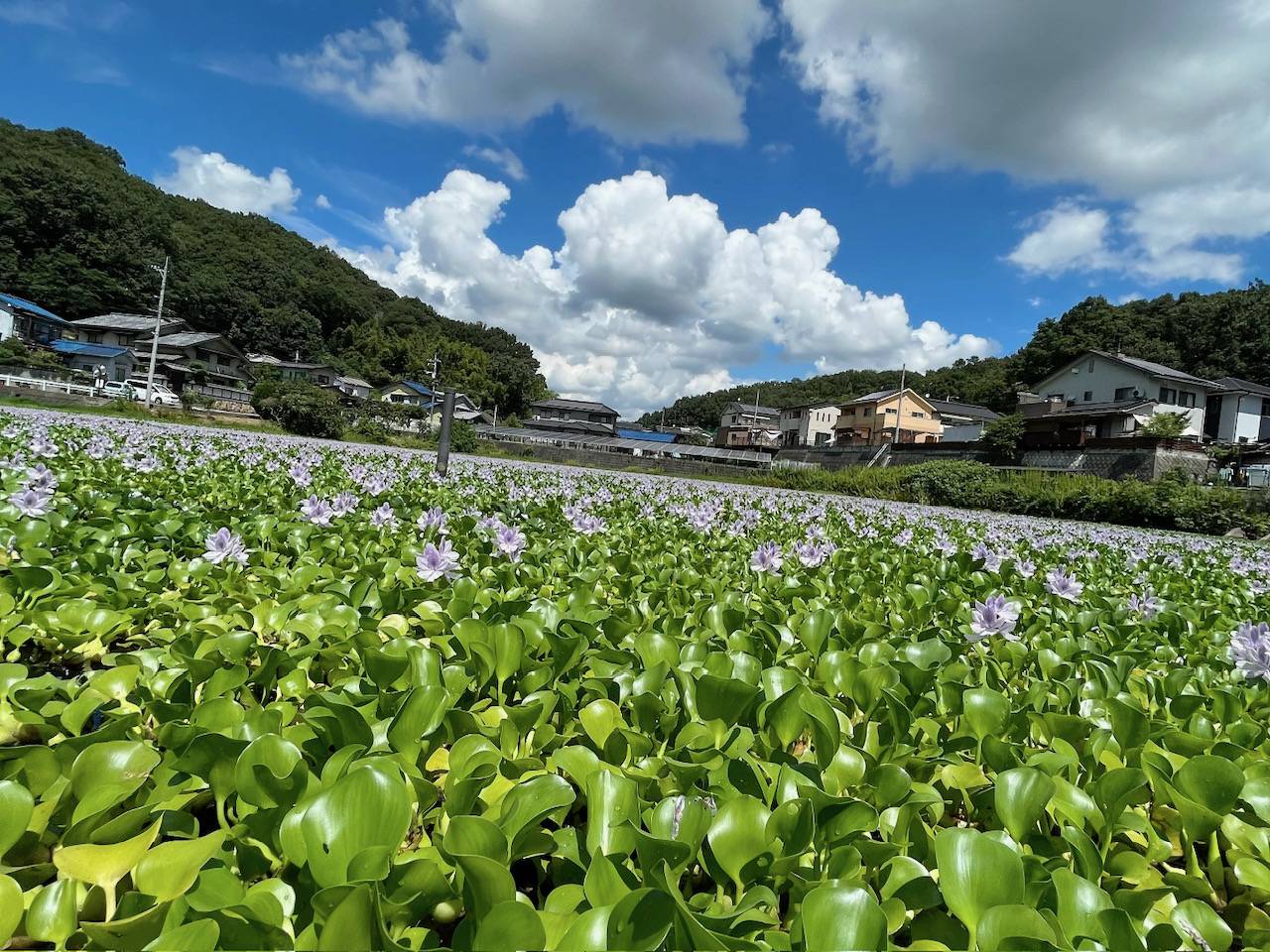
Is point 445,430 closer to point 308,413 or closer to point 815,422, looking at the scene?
point 308,413

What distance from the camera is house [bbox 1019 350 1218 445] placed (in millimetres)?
32656

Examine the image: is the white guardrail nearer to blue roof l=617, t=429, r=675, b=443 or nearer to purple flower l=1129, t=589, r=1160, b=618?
purple flower l=1129, t=589, r=1160, b=618

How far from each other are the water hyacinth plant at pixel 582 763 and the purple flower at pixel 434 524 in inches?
19.0

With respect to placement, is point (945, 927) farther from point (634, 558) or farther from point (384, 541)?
point (384, 541)

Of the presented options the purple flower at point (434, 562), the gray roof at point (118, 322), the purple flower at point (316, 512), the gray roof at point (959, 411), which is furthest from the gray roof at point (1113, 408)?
the gray roof at point (118, 322)

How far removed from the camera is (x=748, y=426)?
74312 millimetres

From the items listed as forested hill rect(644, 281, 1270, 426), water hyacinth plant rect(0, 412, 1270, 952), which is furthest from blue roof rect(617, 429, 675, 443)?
water hyacinth plant rect(0, 412, 1270, 952)

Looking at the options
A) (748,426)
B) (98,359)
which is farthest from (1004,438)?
(98,359)

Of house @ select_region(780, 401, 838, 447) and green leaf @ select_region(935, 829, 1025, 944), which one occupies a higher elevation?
house @ select_region(780, 401, 838, 447)

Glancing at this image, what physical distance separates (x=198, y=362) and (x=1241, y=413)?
7004cm

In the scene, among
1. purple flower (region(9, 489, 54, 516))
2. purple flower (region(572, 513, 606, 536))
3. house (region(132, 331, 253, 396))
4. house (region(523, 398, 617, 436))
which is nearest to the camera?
purple flower (region(9, 489, 54, 516))

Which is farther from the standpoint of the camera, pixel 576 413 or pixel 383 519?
pixel 576 413

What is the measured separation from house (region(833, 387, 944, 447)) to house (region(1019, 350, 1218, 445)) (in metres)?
9.45

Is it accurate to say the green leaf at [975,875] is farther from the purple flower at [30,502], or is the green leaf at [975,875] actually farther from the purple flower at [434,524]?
the purple flower at [30,502]
